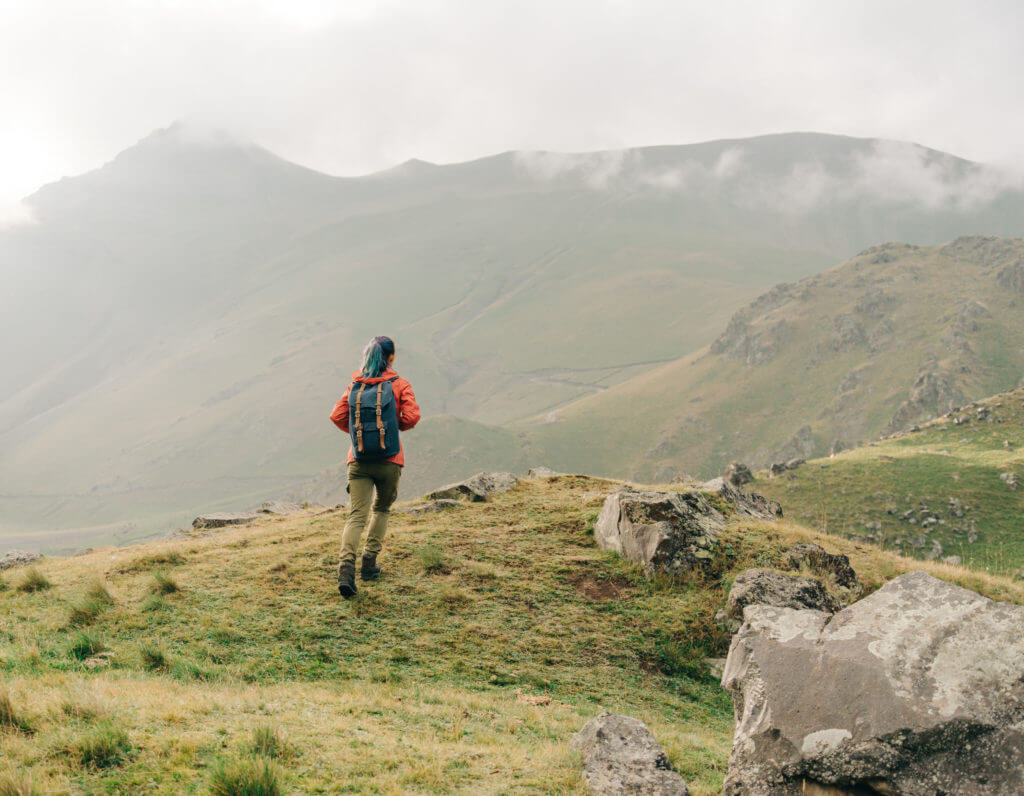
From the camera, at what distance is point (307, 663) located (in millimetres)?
8172

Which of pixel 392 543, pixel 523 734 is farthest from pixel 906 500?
pixel 523 734

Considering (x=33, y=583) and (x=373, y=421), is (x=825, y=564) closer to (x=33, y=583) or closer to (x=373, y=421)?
(x=373, y=421)

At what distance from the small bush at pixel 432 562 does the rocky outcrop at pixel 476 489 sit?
452 cm

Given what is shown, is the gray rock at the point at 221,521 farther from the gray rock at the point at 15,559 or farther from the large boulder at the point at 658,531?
the large boulder at the point at 658,531

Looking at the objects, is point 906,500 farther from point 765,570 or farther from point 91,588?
point 91,588

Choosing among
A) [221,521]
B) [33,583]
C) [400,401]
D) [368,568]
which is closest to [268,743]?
[368,568]

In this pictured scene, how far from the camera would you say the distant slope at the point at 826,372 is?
118m

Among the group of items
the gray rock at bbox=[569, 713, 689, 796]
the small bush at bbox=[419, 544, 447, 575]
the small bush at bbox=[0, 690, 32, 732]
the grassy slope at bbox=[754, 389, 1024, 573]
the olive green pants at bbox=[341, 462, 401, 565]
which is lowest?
the grassy slope at bbox=[754, 389, 1024, 573]

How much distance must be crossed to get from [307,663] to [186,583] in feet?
13.3

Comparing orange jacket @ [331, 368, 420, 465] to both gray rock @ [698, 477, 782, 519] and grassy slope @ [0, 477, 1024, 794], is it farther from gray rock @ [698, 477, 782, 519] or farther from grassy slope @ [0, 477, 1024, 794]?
gray rock @ [698, 477, 782, 519]

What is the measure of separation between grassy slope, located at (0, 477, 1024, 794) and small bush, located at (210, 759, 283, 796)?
0.20 metres

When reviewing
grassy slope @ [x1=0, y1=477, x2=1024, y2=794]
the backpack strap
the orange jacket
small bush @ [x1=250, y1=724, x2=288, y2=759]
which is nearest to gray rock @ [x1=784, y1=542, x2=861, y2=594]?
grassy slope @ [x1=0, y1=477, x2=1024, y2=794]

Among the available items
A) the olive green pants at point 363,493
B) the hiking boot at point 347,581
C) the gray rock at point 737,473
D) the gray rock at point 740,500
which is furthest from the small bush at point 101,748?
the gray rock at point 737,473

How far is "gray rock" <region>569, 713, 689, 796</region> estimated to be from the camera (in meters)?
5.54
